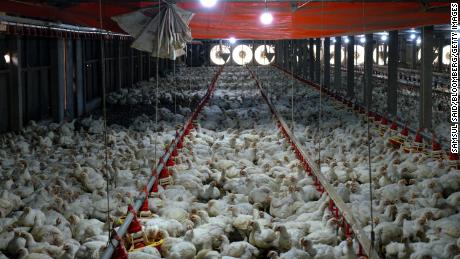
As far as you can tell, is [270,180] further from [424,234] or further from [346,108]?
[346,108]

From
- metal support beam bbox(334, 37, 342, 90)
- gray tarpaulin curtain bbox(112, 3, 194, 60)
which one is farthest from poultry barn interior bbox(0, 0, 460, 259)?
metal support beam bbox(334, 37, 342, 90)

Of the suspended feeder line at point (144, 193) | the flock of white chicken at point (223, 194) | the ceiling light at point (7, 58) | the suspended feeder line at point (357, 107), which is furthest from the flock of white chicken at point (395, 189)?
the ceiling light at point (7, 58)

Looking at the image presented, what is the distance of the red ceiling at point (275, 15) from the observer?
9920 mm

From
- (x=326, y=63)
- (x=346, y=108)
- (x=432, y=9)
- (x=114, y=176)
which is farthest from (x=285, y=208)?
(x=326, y=63)

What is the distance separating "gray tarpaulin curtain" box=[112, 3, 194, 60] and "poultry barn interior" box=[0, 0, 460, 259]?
0.02 m

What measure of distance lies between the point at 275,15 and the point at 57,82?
6462mm

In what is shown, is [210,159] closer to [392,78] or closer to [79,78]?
[392,78]

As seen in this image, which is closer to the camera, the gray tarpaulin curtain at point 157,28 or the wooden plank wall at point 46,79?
the gray tarpaulin curtain at point 157,28

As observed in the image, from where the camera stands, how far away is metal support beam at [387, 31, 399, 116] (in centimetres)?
Result: 1571

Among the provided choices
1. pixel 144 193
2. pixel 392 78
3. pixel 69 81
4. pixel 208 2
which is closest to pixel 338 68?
pixel 392 78

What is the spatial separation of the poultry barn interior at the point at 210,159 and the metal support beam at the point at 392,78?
4cm

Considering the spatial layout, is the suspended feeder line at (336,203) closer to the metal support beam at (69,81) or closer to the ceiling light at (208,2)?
the ceiling light at (208,2)

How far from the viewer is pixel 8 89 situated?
42.3 ft

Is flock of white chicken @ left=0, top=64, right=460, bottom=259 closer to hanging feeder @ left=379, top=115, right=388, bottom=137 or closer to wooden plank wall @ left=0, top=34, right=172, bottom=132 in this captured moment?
hanging feeder @ left=379, top=115, right=388, bottom=137
